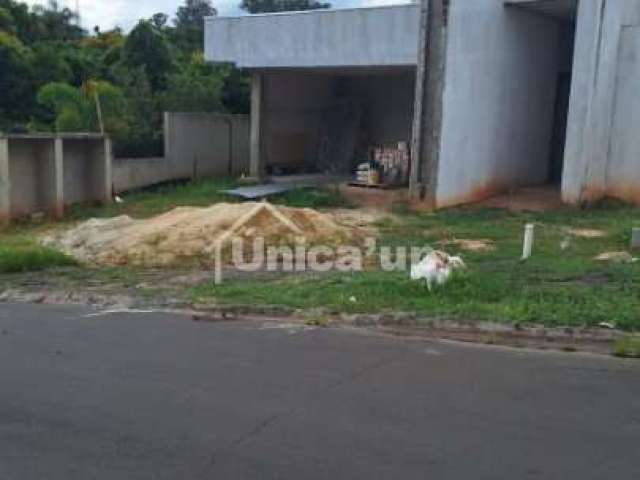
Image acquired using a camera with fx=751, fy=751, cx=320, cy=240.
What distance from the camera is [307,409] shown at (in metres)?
5.20

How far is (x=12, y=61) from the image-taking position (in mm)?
31719

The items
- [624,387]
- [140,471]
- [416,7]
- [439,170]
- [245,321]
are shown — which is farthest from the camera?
[416,7]

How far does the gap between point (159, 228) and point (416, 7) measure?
9394 millimetres

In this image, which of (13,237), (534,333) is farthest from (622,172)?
(13,237)

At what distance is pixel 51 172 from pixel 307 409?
48.1 feet

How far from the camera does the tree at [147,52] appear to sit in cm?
3294

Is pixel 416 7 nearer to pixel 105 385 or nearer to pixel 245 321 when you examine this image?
pixel 245 321

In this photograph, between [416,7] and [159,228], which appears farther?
[416,7]

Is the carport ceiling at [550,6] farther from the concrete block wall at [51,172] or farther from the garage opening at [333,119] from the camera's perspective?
the concrete block wall at [51,172]

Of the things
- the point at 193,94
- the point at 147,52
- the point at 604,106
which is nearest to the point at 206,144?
the point at 193,94

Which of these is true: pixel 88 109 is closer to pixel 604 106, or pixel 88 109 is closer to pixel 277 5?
pixel 604 106

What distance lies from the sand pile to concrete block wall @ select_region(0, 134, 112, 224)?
3.55 metres

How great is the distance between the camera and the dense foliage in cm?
2334

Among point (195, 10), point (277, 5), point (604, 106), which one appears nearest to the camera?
point (604, 106)
